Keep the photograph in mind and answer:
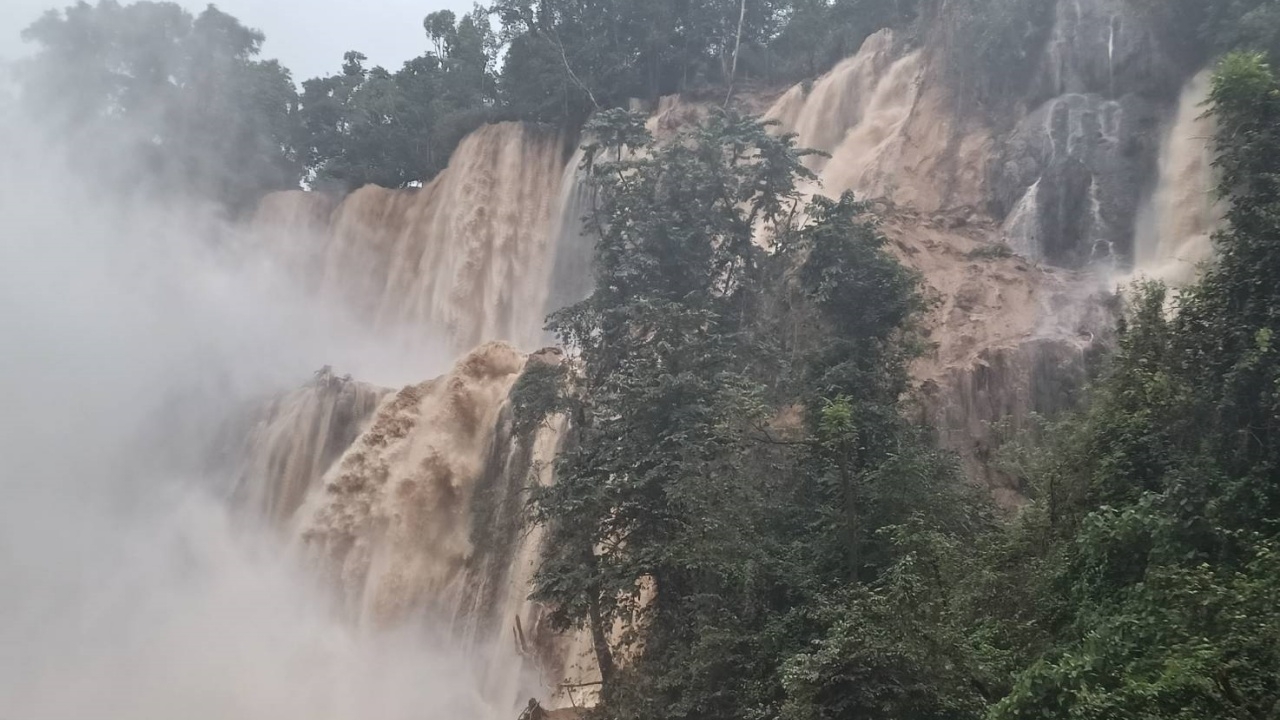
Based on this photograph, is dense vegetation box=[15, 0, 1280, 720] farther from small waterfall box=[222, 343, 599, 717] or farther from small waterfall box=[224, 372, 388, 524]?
small waterfall box=[224, 372, 388, 524]

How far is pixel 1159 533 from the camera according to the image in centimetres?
704

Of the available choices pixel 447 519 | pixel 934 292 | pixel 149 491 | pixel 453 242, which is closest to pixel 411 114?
pixel 453 242

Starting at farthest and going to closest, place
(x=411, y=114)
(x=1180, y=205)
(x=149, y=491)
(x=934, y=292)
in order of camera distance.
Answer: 1. (x=411, y=114)
2. (x=149, y=491)
3. (x=934, y=292)
4. (x=1180, y=205)

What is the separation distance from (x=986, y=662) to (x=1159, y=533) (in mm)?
1560

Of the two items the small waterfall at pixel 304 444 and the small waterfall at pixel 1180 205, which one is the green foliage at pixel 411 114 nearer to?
the small waterfall at pixel 304 444

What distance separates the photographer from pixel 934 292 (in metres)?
14.7

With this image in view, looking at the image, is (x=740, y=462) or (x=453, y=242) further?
(x=453, y=242)

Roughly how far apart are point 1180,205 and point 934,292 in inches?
146

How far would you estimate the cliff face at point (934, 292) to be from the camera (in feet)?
44.6

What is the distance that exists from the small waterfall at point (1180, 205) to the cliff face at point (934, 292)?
3 cm

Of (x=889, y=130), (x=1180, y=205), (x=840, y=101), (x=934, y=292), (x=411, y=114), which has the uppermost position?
(x=411, y=114)

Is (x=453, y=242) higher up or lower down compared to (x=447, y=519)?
higher up

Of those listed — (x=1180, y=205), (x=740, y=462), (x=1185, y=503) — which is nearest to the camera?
(x=1185, y=503)

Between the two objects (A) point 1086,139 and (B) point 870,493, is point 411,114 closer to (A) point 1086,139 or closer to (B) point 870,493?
(A) point 1086,139
